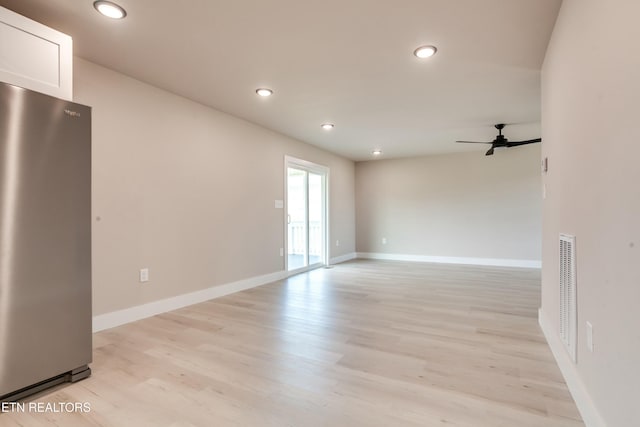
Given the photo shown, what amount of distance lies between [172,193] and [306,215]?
2.81m

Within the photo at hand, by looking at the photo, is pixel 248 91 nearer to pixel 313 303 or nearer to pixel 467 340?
pixel 313 303

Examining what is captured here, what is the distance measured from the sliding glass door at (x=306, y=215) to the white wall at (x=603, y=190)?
3956 millimetres

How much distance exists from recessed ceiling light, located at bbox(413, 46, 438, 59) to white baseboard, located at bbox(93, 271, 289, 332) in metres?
3.32

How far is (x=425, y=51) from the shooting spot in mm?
2539

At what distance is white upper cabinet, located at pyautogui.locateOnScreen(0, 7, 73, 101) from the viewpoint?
1.77 m

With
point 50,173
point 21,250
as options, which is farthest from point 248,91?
point 21,250

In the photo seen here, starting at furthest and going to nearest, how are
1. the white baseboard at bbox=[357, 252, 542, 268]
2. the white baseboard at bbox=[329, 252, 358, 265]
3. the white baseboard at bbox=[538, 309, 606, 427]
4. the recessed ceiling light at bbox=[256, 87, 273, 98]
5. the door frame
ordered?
the white baseboard at bbox=[329, 252, 358, 265]
the white baseboard at bbox=[357, 252, 542, 268]
the door frame
the recessed ceiling light at bbox=[256, 87, 273, 98]
the white baseboard at bbox=[538, 309, 606, 427]

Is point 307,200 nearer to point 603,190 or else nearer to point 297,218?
point 297,218

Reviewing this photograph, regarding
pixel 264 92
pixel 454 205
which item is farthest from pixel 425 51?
pixel 454 205

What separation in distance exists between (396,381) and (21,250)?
224 centimetres

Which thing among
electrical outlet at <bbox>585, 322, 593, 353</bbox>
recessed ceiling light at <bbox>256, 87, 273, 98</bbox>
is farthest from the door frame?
electrical outlet at <bbox>585, 322, 593, 353</bbox>

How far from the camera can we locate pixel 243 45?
2475 millimetres

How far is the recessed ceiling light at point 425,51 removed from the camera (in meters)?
2.50

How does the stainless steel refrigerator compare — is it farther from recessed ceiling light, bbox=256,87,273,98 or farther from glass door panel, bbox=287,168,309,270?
glass door panel, bbox=287,168,309,270
